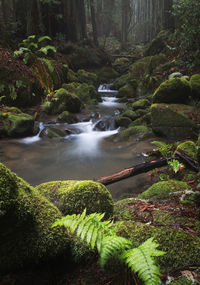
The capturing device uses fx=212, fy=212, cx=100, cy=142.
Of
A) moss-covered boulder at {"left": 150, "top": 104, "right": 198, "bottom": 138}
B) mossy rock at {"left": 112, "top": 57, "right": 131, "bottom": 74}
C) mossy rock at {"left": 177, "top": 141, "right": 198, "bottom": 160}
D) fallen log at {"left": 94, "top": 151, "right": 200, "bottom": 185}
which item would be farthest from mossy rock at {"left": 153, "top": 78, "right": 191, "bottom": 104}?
mossy rock at {"left": 112, "top": 57, "right": 131, "bottom": 74}

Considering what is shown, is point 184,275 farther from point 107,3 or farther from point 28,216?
point 107,3

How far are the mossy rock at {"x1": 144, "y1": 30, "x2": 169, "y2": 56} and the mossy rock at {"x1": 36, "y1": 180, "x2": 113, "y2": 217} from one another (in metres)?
17.6

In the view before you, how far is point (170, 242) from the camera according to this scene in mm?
1841

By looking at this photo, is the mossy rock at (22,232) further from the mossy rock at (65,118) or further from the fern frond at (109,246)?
the mossy rock at (65,118)

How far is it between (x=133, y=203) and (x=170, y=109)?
19.2 feet

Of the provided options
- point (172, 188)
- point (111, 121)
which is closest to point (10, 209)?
point (172, 188)

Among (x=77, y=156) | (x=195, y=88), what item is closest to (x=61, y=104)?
(x=77, y=156)

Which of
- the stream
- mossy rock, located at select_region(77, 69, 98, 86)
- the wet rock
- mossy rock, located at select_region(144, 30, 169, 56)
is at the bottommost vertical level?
the stream

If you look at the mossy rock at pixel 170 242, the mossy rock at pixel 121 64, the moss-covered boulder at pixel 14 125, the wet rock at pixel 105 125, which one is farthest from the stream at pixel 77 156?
the mossy rock at pixel 121 64

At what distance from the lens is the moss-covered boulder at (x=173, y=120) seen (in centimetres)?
762

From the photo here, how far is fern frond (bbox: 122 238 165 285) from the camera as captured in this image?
1275 millimetres

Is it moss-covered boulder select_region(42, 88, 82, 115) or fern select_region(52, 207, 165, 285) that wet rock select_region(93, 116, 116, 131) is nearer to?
moss-covered boulder select_region(42, 88, 82, 115)

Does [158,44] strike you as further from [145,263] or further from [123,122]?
[145,263]

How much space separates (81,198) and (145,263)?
137 centimetres
